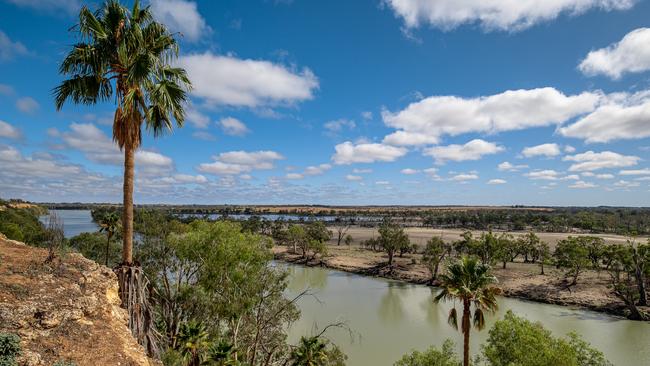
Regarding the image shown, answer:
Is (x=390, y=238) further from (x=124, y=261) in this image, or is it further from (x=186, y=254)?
(x=124, y=261)

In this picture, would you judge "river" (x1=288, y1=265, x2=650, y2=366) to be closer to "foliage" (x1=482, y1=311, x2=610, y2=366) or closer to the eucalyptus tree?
"foliage" (x1=482, y1=311, x2=610, y2=366)

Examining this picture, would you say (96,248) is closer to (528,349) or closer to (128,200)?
(128,200)

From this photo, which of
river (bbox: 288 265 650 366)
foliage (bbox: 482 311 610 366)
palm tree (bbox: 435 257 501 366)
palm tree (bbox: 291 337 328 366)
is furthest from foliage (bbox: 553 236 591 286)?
palm tree (bbox: 291 337 328 366)

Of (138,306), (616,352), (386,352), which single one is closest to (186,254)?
(138,306)

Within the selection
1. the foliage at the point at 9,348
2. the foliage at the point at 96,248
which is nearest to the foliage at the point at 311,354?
the foliage at the point at 9,348

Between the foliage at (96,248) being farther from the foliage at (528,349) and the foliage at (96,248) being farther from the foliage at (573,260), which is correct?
the foliage at (573,260)

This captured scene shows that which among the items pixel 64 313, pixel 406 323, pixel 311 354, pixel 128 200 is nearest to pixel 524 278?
pixel 406 323
